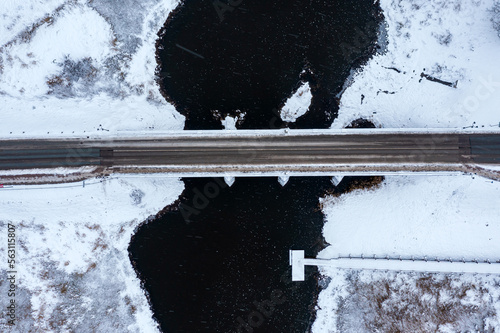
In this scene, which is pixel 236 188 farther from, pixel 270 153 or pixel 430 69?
pixel 430 69

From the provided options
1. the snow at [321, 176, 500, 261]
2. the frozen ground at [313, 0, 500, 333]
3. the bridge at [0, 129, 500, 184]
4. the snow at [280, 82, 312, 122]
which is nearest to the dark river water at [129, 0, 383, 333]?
the snow at [280, 82, 312, 122]

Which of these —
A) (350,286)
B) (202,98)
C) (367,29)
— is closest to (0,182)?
(202,98)

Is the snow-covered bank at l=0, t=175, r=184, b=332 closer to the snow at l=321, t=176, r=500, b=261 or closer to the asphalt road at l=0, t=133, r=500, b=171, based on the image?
the asphalt road at l=0, t=133, r=500, b=171

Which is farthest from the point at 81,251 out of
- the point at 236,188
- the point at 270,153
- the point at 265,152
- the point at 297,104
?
the point at 297,104

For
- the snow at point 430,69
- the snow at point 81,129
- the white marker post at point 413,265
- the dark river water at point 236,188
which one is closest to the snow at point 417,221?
the white marker post at point 413,265

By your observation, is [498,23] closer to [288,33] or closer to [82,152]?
[288,33]

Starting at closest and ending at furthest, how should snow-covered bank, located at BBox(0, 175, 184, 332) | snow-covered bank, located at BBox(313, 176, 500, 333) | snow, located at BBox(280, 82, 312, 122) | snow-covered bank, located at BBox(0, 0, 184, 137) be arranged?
1. snow-covered bank, located at BBox(0, 175, 184, 332)
2. snow-covered bank, located at BBox(0, 0, 184, 137)
3. snow-covered bank, located at BBox(313, 176, 500, 333)
4. snow, located at BBox(280, 82, 312, 122)

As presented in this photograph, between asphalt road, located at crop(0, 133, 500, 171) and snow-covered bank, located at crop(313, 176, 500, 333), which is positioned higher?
asphalt road, located at crop(0, 133, 500, 171)
